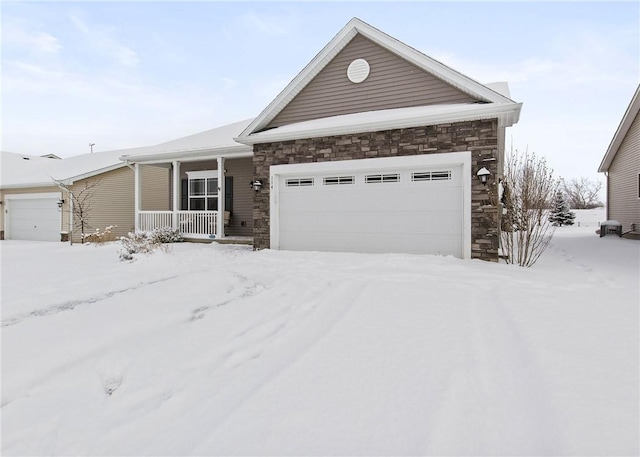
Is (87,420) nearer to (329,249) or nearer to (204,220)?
(329,249)

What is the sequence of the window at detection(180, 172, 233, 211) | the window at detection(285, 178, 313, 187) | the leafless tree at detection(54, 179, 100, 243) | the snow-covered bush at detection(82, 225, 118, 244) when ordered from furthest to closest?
1. the leafless tree at detection(54, 179, 100, 243)
2. the window at detection(180, 172, 233, 211)
3. the snow-covered bush at detection(82, 225, 118, 244)
4. the window at detection(285, 178, 313, 187)

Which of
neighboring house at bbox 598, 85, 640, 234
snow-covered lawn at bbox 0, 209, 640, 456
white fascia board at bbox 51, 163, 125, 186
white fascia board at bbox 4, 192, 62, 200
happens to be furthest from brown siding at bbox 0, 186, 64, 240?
neighboring house at bbox 598, 85, 640, 234

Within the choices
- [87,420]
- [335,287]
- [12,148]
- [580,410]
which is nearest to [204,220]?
[335,287]

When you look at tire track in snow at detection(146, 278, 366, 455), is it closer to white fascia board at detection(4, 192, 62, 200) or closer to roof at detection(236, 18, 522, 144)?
roof at detection(236, 18, 522, 144)

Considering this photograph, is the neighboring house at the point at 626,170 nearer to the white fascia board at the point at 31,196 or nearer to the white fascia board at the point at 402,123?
the white fascia board at the point at 402,123

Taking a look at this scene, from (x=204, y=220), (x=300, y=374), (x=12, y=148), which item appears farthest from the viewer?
(x=12, y=148)

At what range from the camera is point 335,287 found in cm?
521

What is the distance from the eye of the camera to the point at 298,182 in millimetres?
9617

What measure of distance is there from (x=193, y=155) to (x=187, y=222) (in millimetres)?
2598

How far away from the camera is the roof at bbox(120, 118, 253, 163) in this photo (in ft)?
38.4

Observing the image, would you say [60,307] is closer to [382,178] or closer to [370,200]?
[370,200]

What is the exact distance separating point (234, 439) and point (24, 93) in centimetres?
2007

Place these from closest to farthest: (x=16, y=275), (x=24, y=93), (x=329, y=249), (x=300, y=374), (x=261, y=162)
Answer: (x=300, y=374) < (x=16, y=275) < (x=329, y=249) < (x=261, y=162) < (x=24, y=93)

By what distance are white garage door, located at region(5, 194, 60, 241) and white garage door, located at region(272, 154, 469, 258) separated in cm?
1280
